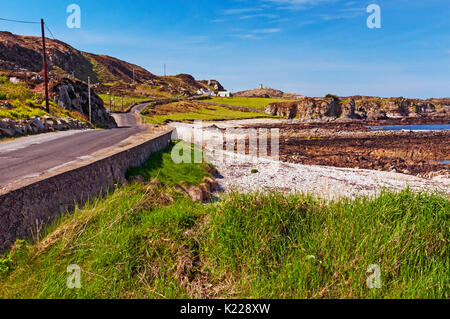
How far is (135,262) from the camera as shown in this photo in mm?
5129

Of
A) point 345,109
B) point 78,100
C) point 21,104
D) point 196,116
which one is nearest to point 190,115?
point 196,116

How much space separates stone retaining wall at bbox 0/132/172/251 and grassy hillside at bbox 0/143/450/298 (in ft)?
1.10

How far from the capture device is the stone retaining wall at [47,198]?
5074mm

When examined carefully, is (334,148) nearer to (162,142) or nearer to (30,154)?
(162,142)

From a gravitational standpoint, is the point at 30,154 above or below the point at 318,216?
above

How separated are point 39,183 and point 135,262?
2.77 meters

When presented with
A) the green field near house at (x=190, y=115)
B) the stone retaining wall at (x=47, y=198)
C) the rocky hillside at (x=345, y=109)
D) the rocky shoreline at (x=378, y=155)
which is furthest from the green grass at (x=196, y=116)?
the stone retaining wall at (x=47, y=198)

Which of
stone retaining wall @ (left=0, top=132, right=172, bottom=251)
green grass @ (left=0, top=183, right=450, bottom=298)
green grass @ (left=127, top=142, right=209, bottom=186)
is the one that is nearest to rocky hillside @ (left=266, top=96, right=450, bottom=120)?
green grass @ (left=127, top=142, right=209, bottom=186)

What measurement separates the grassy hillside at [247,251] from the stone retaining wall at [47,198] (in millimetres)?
336

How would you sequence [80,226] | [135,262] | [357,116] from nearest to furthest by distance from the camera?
[135,262], [80,226], [357,116]

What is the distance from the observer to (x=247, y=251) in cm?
538

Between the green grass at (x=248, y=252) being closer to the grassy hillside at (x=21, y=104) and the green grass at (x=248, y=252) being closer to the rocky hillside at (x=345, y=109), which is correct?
the grassy hillside at (x=21, y=104)
